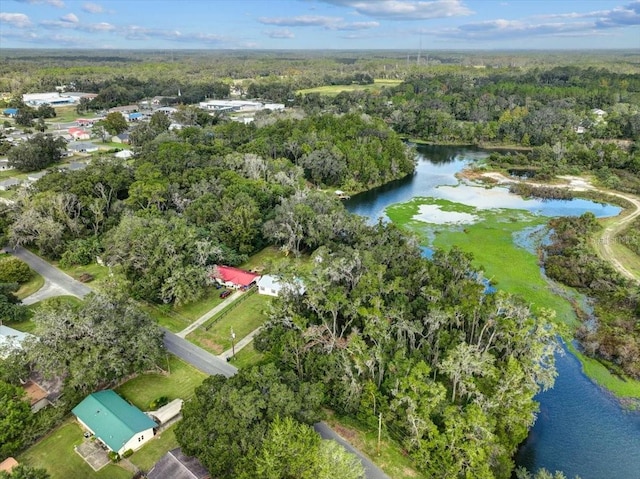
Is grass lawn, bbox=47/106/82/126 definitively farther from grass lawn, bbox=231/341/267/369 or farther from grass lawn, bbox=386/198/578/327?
grass lawn, bbox=231/341/267/369

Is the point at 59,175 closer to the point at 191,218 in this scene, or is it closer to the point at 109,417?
the point at 191,218

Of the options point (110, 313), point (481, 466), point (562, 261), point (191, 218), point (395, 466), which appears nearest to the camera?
point (481, 466)

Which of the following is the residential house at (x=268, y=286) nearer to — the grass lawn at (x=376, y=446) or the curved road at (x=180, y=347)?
the curved road at (x=180, y=347)

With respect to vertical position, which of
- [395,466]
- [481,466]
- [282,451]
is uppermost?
[282,451]

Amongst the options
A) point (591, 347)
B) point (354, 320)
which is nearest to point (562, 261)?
point (591, 347)

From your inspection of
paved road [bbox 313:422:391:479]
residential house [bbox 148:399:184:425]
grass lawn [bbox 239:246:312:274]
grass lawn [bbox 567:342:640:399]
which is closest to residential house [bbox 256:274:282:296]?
grass lawn [bbox 239:246:312:274]

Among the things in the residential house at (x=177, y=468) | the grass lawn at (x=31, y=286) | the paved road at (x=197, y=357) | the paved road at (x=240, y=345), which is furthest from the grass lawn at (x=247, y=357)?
the grass lawn at (x=31, y=286)
